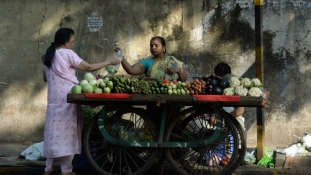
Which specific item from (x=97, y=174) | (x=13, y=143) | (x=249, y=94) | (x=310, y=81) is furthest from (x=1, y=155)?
(x=310, y=81)

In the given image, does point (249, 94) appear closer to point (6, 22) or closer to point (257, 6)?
point (257, 6)

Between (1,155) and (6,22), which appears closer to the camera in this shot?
(1,155)

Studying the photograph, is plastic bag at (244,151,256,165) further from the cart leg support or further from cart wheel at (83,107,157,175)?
cart wheel at (83,107,157,175)

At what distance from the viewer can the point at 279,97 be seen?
10086 millimetres

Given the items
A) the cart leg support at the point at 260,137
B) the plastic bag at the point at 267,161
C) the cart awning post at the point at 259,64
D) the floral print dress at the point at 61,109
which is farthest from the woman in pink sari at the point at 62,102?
the plastic bag at the point at 267,161

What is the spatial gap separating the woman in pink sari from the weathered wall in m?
3.14

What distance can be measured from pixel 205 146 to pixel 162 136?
Answer: 1.71ft

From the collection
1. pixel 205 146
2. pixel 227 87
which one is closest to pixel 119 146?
pixel 205 146

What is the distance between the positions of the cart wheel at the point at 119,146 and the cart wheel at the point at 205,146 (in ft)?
1.01

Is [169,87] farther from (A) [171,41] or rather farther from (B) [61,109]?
(A) [171,41]

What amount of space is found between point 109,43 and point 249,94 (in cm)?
400

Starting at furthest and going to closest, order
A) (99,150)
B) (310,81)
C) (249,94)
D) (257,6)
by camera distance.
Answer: (310,81) < (257,6) < (99,150) < (249,94)

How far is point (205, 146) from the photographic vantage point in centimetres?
715

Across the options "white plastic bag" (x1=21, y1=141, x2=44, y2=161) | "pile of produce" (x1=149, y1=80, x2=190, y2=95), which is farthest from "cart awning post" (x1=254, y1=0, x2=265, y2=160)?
"white plastic bag" (x1=21, y1=141, x2=44, y2=161)
